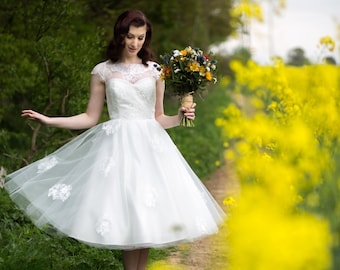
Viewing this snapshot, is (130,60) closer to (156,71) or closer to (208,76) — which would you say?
(156,71)

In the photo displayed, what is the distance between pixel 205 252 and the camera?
6086 millimetres

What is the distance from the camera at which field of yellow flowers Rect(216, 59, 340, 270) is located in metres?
2.08

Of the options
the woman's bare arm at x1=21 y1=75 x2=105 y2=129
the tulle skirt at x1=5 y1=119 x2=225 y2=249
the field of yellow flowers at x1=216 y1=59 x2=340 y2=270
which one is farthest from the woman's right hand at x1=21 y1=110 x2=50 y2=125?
the field of yellow flowers at x1=216 y1=59 x2=340 y2=270

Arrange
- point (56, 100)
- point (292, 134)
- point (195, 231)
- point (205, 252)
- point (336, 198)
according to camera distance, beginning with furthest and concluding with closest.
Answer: point (56, 100), point (205, 252), point (195, 231), point (336, 198), point (292, 134)

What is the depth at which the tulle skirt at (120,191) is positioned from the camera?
167 inches

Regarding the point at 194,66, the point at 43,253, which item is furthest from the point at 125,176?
the point at 43,253

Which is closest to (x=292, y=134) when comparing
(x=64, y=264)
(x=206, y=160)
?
(x=64, y=264)

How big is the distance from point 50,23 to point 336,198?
5799 mm

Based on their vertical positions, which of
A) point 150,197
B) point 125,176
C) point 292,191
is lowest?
point 150,197

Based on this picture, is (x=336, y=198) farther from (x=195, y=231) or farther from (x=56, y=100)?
(x=56, y=100)

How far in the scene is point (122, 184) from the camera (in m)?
4.40

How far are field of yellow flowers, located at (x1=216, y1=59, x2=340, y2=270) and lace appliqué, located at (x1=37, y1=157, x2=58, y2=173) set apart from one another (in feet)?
3.94

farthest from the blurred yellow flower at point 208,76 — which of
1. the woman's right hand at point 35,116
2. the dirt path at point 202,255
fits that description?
the dirt path at point 202,255

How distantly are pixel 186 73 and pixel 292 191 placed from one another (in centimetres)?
→ 157
